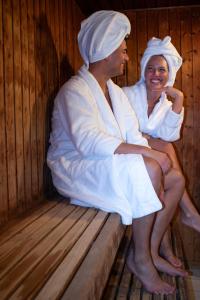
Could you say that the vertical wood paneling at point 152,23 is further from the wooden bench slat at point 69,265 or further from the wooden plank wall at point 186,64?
the wooden bench slat at point 69,265

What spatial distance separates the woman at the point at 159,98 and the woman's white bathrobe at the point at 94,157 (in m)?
0.43

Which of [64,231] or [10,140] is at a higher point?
[10,140]

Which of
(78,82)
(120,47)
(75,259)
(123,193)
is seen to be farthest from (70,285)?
(120,47)

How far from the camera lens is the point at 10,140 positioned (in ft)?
5.21

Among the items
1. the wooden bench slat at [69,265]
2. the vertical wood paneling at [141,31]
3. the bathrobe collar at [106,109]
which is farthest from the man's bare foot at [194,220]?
the vertical wood paneling at [141,31]

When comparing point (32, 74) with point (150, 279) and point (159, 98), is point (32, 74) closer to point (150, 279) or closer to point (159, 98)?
point (159, 98)

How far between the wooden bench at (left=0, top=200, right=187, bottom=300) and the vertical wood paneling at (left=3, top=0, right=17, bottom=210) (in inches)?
7.7

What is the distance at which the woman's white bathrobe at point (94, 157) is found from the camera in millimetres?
1516

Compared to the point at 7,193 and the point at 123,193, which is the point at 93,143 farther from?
the point at 7,193

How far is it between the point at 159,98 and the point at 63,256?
166 cm

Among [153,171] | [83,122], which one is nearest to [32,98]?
[83,122]

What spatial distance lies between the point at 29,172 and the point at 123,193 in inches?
22.5

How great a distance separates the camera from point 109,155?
1.58m

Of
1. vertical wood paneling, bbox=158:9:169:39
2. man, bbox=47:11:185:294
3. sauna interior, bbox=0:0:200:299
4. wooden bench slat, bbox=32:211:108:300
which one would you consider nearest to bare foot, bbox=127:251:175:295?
man, bbox=47:11:185:294
